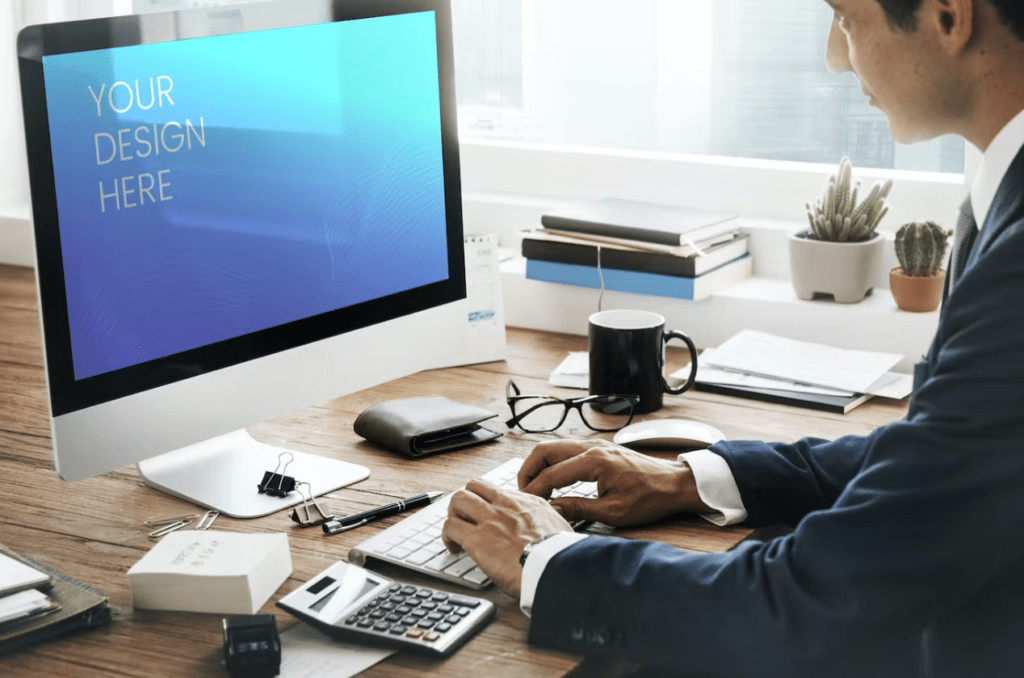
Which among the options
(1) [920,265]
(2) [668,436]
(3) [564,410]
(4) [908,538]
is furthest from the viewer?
(1) [920,265]

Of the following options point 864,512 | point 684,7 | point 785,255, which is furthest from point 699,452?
point 684,7

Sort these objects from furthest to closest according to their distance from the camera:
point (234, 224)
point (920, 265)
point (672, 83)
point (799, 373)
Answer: point (672, 83)
point (920, 265)
point (799, 373)
point (234, 224)

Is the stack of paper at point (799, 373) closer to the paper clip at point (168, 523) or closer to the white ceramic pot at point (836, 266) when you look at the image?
the white ceramic pot at point (836, 266)

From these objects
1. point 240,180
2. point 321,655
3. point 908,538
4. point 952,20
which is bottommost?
point 321,655

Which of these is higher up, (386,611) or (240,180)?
(240,180)

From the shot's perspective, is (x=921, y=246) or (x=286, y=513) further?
(x=921, y=246)

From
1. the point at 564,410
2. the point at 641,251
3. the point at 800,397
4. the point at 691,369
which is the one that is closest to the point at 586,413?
the point at 564,410

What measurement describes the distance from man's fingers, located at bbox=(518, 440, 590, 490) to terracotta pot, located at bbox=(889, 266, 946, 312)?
772 mm

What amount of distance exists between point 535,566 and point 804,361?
0.86 m

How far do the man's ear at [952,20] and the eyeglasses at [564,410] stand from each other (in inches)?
28.9

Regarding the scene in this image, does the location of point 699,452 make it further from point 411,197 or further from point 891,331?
point 891,331

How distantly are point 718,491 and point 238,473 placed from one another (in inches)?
22.1

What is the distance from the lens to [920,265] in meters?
1.90

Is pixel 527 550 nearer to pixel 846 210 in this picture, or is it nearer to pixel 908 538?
pixel 908 538
